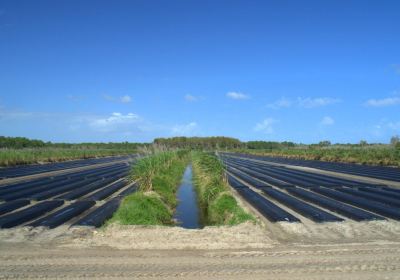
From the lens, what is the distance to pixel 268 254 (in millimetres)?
6359

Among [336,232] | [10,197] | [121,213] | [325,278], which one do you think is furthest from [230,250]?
[10,197]

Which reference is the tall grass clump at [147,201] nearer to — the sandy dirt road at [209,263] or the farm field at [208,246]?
the farm field at [208,246]

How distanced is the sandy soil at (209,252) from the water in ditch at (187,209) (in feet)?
9.46

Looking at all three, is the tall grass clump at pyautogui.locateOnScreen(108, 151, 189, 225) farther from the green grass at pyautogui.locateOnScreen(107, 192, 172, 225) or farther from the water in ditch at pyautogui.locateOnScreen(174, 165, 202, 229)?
the water in ditch at pyautogui.locateOnScreen(174, 165, 202, 229)

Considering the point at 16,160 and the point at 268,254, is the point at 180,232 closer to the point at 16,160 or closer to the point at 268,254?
the point at 268,254

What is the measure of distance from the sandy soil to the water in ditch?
2883 millimetres

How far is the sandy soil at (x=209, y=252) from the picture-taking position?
215 inches

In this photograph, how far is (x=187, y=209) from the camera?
1328 cm

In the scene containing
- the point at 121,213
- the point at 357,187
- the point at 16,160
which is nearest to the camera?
the point at 121,213

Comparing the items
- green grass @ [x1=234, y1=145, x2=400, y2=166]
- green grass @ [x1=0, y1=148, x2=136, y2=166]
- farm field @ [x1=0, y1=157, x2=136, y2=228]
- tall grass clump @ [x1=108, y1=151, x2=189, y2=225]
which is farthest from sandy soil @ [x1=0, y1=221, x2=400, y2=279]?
green grass @ [x1=0, y1=148, x2=136, y2=166]

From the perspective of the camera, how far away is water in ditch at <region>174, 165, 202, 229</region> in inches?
432

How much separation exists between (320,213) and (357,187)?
20.7 ft

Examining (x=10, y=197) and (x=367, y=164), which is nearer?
(x=10, y=197)

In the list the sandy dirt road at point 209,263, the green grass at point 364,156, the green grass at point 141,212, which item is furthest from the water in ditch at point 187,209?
the green grass at point 364,156
